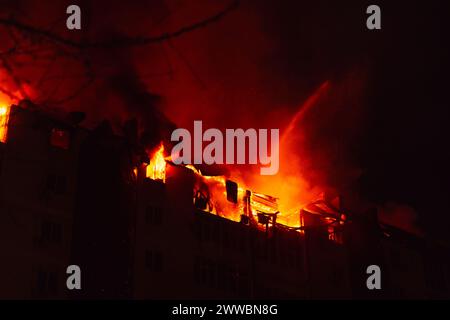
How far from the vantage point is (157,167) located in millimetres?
40719

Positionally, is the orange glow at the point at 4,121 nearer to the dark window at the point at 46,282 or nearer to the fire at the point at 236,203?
the dark window at the point at 46,282

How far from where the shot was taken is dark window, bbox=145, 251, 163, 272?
36641mm

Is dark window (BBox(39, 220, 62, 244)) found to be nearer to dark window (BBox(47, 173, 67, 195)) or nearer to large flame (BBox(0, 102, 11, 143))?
dark window (BBox(47, 173, 67, 195))

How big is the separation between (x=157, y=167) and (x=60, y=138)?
7.10 m

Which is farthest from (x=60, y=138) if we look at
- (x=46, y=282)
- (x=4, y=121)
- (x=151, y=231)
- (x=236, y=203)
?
(x=236, y=203)

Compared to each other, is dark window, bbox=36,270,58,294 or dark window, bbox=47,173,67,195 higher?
dark window, bbox=47,173,67,195

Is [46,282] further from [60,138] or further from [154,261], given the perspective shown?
[60,138]

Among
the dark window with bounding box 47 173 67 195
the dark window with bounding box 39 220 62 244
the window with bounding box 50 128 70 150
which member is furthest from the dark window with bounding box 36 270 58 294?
the window with bounding box 50 128 70 150

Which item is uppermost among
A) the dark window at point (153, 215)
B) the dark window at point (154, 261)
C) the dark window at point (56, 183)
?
the dark window at point (56, 183)

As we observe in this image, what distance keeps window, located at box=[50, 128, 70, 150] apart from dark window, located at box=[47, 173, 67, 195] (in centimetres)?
212

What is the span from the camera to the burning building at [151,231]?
3328 cm

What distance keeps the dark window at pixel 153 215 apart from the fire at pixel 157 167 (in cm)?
238

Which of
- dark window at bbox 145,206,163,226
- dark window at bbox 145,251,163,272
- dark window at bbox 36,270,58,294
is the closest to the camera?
dark window at bbox 36,270,58,294

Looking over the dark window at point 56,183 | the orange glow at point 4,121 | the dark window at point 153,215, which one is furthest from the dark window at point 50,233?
the dark window at point 153,215
